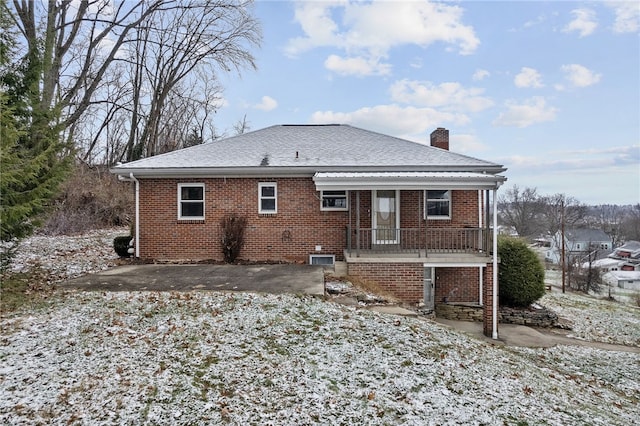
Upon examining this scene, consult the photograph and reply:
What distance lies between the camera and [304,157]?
12.0 m

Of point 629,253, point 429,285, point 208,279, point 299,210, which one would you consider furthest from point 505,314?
point 629,253

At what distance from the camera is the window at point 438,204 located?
11328mm

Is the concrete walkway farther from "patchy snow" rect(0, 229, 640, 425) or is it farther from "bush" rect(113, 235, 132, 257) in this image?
"bush" rect(113, 235, 132, 257)

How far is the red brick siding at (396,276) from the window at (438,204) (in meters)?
2.44

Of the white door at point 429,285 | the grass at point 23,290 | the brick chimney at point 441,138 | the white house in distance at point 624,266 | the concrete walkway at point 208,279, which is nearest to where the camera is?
the grass at point 23,290

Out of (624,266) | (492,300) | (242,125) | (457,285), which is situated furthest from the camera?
(624,266)

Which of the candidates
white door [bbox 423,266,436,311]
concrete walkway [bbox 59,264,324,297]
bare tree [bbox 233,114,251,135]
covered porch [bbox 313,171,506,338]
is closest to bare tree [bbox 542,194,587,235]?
bare tree [bbox 233,114,251,135]

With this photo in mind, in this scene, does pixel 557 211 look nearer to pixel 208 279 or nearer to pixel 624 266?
pixel 624 266

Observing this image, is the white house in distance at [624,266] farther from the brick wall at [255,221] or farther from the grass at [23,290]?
the grass at [23,290]

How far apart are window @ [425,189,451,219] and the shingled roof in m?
0.78

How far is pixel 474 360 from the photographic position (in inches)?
216

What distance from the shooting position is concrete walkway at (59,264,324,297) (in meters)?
8.09

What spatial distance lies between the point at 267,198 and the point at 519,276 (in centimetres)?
854

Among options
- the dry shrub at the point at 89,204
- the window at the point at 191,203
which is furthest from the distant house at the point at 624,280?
the dry shrub at the point at 89,204
